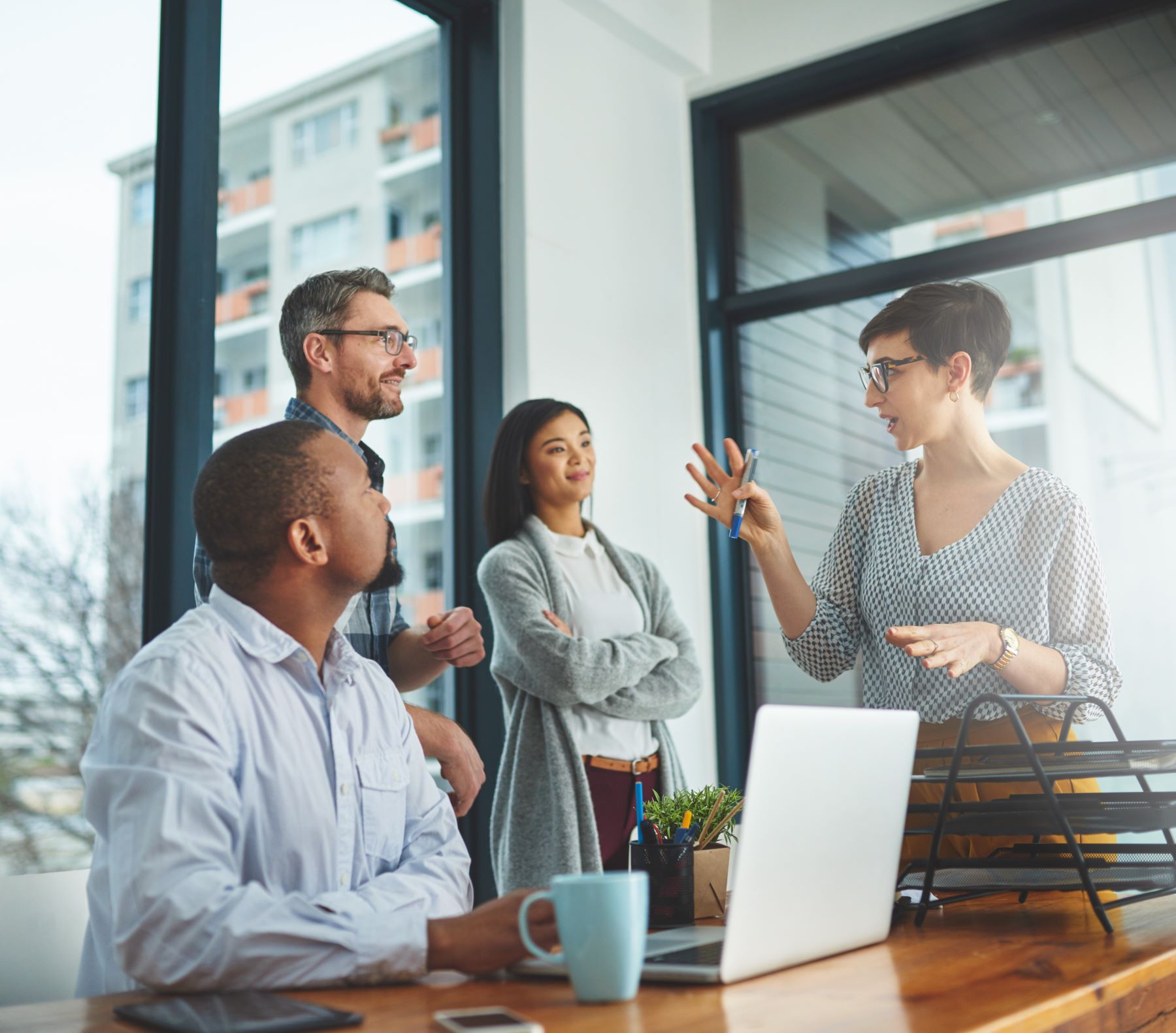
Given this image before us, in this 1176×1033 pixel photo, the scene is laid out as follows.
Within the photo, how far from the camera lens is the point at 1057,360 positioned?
11.2 ft

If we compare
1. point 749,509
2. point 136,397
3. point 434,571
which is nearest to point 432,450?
point 434,571

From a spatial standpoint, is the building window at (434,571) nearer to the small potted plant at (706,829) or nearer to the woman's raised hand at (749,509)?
the woman's raised hand at (749,509)

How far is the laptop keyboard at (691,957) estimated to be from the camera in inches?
39.4

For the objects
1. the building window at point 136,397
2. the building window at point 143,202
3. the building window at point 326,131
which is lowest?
the building window at point 136,397

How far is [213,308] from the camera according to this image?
106 inches

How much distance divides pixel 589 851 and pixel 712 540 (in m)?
1.55

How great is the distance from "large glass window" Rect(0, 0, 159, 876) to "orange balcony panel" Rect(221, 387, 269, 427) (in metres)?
0.23

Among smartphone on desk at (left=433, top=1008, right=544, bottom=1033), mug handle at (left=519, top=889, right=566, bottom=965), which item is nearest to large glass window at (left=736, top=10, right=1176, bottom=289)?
mug handle at (left=519, top=889, right=566, bottom=965)

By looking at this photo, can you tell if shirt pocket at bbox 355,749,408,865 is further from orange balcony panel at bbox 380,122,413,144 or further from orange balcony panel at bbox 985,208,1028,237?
orange balcony panel at bbox 985,208,1028,237

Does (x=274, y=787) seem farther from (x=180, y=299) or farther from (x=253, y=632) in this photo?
(x=180, y=299)

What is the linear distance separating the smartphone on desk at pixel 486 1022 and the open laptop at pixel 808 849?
183 millimetres

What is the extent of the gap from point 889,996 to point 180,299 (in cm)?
222

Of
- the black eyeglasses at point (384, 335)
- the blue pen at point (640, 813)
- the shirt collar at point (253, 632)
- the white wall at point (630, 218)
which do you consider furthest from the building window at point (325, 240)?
the blue pen at point (640, 813)

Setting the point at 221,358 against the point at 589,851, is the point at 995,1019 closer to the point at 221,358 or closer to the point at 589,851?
the point at 589,851
